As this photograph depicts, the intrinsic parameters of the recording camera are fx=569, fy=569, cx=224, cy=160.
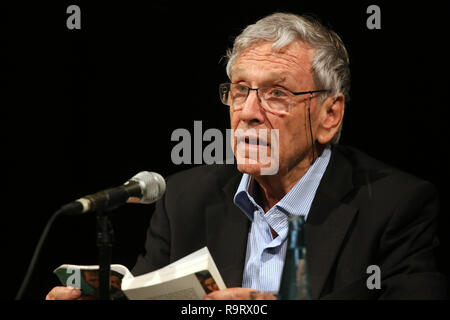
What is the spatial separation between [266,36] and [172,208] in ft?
2.87

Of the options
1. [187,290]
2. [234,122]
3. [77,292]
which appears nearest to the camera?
[187,290]

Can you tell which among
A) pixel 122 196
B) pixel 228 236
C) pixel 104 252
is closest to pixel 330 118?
pixel 228 236

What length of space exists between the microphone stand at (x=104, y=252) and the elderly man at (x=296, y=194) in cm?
79

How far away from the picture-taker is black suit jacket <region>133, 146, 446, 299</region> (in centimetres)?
214

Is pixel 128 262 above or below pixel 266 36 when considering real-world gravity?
below

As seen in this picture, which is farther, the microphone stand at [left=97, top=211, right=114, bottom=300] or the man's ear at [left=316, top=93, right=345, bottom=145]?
the man's ear at [left=316, top=93, right=345, bottom=145]

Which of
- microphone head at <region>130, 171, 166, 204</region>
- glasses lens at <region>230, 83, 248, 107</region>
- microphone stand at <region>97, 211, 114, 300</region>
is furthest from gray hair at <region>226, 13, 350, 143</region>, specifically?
microphone stand at <region>97, 211, 114, 300</region>

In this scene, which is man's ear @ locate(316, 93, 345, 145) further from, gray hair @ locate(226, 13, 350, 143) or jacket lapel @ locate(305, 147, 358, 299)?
jacket lapel @ locate(305, 147, 358, 299)

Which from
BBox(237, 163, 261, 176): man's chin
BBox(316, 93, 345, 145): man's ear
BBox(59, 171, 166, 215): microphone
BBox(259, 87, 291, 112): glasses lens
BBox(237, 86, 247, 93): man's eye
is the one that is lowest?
BBox(237, 163, 261, 176): man's chin

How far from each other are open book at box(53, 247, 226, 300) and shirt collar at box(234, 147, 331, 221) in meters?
0.70

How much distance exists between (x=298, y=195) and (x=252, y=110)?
0.43 m

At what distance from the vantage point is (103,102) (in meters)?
3.04
